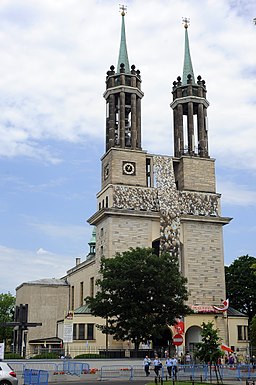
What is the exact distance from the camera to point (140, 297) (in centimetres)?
4675

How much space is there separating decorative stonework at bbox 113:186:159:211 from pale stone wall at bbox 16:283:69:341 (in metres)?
21.5

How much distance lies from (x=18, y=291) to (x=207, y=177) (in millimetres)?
33285

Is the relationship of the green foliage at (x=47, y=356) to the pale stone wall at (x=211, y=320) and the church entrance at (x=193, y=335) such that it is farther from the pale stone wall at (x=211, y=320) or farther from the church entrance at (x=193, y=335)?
the church entrance at (x=193, y=335)

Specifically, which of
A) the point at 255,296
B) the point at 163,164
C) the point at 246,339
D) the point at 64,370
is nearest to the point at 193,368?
the point at 64,370

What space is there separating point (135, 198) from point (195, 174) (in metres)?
8.85

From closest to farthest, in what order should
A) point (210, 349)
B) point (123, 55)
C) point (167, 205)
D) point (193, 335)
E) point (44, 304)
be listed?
point (210, 349) → point (193, 335) → point (167, 205) → point (123, 55) → point (44, 304)

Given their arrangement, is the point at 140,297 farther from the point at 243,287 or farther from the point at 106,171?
the point at 243,287

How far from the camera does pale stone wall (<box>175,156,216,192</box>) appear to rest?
66.1 m

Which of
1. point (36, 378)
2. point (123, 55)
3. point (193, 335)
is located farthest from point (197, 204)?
point (36, 378)

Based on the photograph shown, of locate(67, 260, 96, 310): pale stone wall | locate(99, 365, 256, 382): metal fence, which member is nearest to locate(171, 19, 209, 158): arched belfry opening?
locate(67, 260, 96, 310): pale stone wall

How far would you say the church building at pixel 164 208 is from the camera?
60.2 m

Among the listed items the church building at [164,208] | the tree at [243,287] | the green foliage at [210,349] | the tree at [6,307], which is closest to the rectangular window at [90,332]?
the church building at [164,208]

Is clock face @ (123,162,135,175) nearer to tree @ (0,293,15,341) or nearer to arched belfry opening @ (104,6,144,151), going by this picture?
arched belfry opening @ (104,6,144,151)

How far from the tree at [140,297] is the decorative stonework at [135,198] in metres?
13.5
